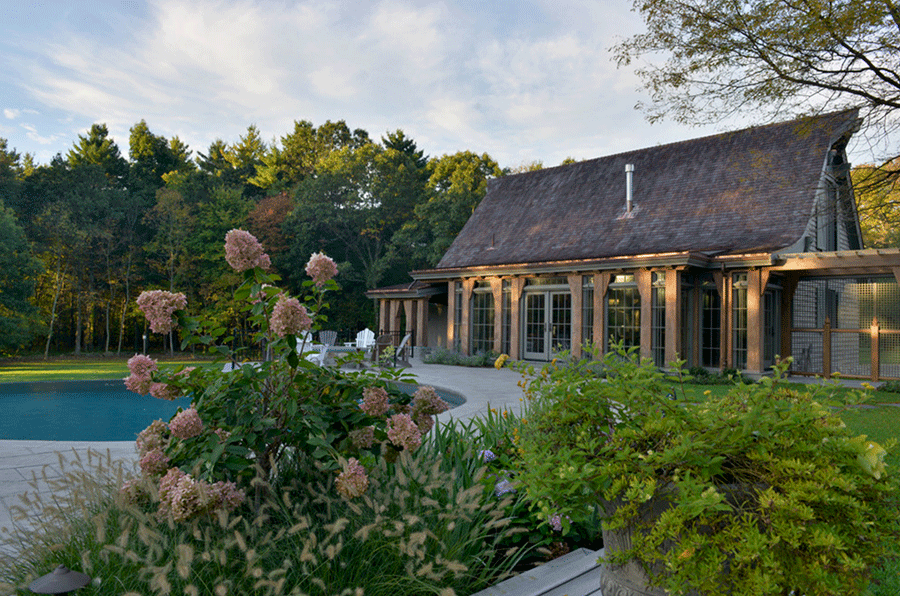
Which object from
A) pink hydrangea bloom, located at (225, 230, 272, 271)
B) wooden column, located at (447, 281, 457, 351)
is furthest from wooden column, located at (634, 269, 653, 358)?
pink hydrangea bloom, located at (225, 230, 272, 271)

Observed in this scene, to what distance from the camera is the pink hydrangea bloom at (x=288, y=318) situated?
2.00 meters

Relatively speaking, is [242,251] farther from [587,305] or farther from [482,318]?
[482,318]

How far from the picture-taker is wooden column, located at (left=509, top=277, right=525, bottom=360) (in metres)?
14.3

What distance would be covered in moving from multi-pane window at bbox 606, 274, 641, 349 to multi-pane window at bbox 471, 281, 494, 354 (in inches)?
136

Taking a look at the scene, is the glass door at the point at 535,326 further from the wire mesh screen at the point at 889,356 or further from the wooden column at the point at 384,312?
the wire mesh screen at the point at 889,356

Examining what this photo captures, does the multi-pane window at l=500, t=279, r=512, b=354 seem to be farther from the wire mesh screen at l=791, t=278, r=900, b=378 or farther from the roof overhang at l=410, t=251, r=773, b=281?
Answer: the wire mesh screen at l=791, t=278, r=900, b=378

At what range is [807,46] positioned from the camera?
281 inches

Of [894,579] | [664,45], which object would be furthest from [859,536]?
[664,45]

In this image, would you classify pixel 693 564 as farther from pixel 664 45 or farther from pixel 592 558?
pixel 664 45

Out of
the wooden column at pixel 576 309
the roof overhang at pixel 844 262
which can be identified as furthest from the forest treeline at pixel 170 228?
the roof overhang at pixel 844 262

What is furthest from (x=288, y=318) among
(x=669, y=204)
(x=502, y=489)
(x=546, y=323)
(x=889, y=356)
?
(x=669, y=204)

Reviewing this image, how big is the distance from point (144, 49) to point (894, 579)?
15.3 meters

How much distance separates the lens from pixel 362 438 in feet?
7.13

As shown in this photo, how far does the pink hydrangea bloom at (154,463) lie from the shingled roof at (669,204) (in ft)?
31.7
